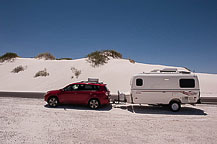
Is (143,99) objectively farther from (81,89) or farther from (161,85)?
(81,89)

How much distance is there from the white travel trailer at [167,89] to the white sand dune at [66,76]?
941 centimetres

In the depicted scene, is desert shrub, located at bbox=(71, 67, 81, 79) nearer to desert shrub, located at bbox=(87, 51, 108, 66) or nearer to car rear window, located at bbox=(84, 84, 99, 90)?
desert shrub, located at bbox=(87, 51, 108, 66)

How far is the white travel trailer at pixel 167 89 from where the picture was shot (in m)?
8.84

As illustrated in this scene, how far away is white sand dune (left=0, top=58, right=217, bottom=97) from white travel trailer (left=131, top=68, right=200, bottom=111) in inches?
370

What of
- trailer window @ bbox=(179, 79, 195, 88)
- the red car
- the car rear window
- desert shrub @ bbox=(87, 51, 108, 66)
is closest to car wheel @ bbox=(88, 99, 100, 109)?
the red car

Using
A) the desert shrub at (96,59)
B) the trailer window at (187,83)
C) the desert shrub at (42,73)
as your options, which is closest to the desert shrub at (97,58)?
the desert shrub at (96,59)

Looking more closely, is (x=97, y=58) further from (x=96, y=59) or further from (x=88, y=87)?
(x=88, y=87)

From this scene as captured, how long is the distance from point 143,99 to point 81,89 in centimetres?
432

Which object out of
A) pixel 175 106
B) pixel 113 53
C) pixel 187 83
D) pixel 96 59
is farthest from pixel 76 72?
pixel 187 83

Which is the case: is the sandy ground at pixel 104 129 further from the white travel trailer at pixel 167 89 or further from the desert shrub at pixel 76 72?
the desert shrub at pixel 76 72

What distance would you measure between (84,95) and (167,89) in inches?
218

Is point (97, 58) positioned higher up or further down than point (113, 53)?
further down

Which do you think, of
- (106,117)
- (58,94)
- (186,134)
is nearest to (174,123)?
(186,134)

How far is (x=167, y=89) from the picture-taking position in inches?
355
